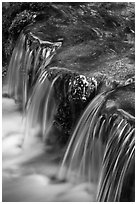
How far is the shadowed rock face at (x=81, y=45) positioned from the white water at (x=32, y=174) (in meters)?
0.30

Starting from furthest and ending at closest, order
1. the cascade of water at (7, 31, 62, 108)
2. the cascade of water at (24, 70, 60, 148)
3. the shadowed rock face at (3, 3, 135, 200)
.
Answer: the cascade of water at (7, 31, 62, 108) < the cascade of water at (24, 70, 60, 148) < the shadowed rock face at (3, 3, 135, 200)

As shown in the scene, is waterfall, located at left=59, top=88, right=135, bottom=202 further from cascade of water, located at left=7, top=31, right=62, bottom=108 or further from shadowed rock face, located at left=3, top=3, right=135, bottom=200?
cascade of water, located at left=7, top=31, right=62, bottom=108

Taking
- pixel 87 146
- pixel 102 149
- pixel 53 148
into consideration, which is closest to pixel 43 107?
pixel 53 148

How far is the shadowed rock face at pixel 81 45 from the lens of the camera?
4.68 meters

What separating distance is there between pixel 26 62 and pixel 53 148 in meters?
1.37

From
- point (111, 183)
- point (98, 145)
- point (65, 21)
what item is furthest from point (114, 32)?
point (111, 183)

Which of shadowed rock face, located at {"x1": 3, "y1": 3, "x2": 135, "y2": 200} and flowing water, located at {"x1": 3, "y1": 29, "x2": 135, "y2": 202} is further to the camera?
shadowed rock face, located at {"x1": 3, "y1": 3, "x2": 135, "y2": 200}

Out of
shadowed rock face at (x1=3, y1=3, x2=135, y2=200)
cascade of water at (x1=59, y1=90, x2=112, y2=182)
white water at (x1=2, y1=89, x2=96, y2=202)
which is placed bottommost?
white water at (x1=2, y1=89, x2=96, y2=202)

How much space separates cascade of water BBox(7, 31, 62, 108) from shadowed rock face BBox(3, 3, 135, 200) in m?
0.11

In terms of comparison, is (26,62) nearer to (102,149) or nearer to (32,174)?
(32,174)

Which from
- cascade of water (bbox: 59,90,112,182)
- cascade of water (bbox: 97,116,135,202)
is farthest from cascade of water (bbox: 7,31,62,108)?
cascade of water (bbox: 97,116,135,202)

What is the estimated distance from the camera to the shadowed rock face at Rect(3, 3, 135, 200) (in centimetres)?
468

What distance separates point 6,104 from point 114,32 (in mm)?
1605

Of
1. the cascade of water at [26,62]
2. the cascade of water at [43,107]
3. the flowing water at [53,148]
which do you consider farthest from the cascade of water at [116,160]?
the cascade of water at [26,62]
